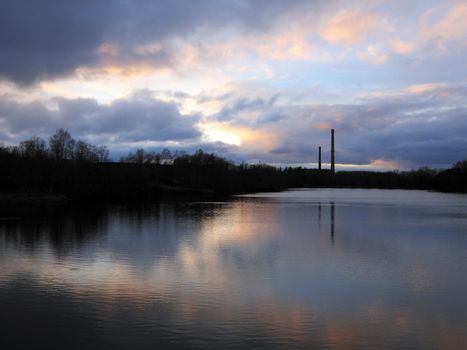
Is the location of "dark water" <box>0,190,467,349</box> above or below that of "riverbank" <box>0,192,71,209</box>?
below

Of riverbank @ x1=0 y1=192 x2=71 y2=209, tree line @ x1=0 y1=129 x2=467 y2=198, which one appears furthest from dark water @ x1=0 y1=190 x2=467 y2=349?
tree line @ x1=0 y1=129 x2=467 y2=198

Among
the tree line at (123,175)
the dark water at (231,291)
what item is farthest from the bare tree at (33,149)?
the dark water at (231,291)

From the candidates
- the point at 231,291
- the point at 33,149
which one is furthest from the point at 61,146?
the point at 231,291

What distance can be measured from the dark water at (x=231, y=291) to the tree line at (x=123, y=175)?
41.4 metres

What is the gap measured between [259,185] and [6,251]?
349 ft

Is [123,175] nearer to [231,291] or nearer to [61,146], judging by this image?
[61,146]

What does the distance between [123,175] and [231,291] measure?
70.6 m

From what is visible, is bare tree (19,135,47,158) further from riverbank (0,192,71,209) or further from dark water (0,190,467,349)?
dark water (0,190,467,349)

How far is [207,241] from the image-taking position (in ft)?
75.5

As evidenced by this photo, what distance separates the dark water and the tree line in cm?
4137

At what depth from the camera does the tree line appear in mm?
63281

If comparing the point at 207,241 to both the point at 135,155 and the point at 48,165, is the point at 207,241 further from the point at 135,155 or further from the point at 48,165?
the point at 135,155

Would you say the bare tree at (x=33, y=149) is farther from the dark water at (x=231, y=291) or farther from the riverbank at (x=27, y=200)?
the dark water at (x=231, y=291)

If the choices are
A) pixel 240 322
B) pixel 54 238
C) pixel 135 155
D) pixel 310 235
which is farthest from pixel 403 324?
pixel 135 155
